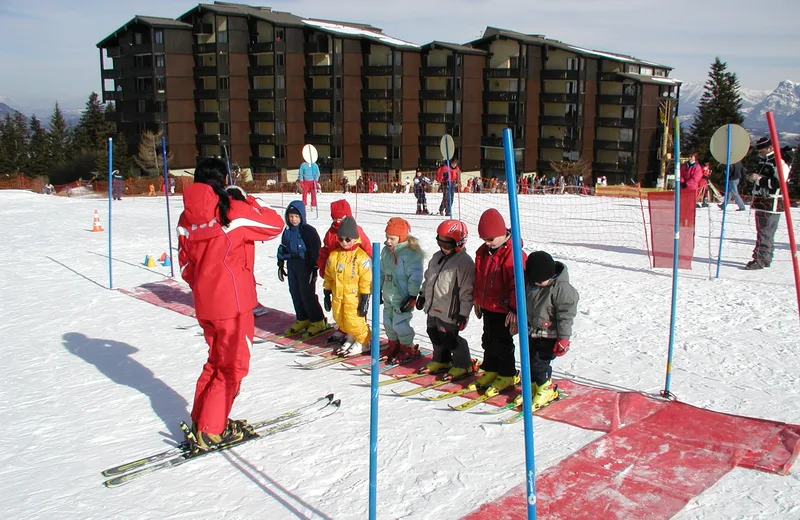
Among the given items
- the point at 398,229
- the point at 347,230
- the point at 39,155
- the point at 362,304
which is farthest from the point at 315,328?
the point at 39,155

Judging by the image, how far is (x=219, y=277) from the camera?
4.98 m

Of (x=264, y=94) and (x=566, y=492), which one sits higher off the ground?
(x=264, y=94)

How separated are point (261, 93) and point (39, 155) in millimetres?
36512

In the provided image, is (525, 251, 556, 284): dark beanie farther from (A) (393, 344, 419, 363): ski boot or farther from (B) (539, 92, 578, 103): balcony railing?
(B) (539, 92, 578, 103): balcony railing

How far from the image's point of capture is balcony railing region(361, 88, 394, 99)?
55.6 m

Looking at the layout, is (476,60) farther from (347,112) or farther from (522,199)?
(522,199)

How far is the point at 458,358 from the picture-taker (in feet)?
21.7

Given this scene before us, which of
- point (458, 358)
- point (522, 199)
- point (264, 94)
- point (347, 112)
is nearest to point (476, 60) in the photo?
point (347, 112)

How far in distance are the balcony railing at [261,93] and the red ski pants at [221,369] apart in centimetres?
5260

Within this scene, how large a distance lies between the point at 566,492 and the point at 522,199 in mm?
24271

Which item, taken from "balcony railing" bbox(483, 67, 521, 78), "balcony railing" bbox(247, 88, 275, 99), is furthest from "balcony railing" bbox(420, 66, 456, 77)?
"balcony railing" bbox(247, 88, 275, 99)

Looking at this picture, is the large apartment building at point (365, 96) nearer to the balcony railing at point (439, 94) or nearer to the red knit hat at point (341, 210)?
the balcony railing at point (439, 94)

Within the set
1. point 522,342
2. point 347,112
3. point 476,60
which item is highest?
point 476,60

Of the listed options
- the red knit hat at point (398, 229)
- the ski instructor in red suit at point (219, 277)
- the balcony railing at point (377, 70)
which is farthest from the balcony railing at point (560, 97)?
the ski instructor in red suit at point (219, 277)
